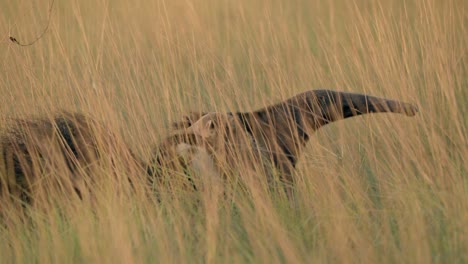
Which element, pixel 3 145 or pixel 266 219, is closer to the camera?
pixel 266 219

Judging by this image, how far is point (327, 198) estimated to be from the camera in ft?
11.4

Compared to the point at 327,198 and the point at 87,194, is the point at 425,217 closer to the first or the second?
the point at 327,198

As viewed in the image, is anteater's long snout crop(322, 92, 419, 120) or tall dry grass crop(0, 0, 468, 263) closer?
tall dry grass crop(0, 0, 468, 263)

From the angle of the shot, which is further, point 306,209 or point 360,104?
point 360,104

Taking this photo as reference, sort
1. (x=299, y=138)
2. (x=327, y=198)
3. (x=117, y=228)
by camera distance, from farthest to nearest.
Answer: (x=299, y=138) → (x=327, y=198) → (x=117, y=228)

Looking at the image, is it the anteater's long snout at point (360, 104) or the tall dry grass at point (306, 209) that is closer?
the tall dry grass at point (306, 209)

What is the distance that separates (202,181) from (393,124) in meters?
1.17

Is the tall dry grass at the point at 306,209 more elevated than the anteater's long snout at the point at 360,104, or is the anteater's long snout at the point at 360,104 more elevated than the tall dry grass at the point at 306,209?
the anteater's long snout at the point at 360,104

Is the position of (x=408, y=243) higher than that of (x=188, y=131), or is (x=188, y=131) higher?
(x=188, y=131)

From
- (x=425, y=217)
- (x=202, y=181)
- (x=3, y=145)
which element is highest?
(x=3, y=145)

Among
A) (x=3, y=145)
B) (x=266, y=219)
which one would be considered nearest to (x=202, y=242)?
(x=266, y=219)

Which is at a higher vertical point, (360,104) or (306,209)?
(360,104)

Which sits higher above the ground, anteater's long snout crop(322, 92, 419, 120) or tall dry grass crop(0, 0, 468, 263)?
anteater's long snout crop(322, 92, 419, 120)

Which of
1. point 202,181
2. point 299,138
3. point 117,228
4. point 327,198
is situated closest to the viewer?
point 117,228
